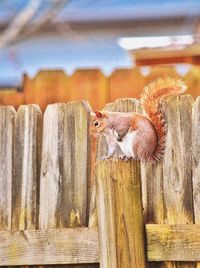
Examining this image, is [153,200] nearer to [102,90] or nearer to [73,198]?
[73,198]

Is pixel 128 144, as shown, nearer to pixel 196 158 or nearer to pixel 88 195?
pixel 196 158

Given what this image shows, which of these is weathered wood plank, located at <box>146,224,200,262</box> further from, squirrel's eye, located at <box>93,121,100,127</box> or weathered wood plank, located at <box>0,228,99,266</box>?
squirrel's eye, located at <box>93,121,100,127</box>

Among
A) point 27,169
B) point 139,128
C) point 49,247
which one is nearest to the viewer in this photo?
point 139,128

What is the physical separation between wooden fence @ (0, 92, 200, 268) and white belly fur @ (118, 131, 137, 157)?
0.03 metres

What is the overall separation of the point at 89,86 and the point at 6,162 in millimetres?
1718

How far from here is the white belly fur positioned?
275 centimetres

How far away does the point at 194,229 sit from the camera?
2.76 metres

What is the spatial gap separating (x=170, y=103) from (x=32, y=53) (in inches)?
170

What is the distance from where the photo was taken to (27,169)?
3.11 meters

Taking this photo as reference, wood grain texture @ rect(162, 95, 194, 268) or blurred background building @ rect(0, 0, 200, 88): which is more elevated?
blurred background building @ rect(0, 0, 200, 88)

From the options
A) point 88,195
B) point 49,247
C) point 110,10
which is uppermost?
point 110,10

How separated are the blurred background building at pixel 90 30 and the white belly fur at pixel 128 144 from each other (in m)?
3.96

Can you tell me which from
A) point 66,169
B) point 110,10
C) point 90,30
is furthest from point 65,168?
point 110,10

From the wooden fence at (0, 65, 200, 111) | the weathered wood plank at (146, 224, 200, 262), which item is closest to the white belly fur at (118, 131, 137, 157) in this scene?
the weathered wood plank at (146, 224, 200, 262)
